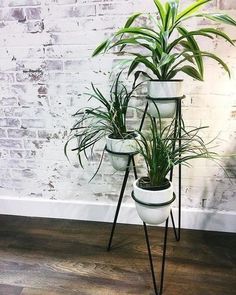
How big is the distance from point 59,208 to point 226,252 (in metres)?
1.06

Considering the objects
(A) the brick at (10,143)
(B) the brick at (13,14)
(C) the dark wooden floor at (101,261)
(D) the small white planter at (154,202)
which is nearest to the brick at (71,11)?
(B) the brick at (13,14)

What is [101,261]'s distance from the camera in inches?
58.1

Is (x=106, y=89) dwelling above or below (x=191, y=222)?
above

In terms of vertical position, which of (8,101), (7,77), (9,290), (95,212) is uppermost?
(7,77)

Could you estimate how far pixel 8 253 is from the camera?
1.58 m

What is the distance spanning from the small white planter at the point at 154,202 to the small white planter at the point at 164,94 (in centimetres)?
34

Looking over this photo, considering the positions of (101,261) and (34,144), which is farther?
(34,144)

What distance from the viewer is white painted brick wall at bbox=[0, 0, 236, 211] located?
4.73 ft

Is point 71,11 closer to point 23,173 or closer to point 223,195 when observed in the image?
point 23,173

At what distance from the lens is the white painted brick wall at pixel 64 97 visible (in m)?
1.44

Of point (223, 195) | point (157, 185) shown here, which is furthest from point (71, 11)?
point (223, 195)

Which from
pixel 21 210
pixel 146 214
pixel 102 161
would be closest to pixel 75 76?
pixel 102 161

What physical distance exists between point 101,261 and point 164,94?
3.08 ft

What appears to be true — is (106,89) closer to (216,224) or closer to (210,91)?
(210,91)
